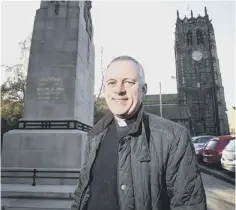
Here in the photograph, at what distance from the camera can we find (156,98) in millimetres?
65438

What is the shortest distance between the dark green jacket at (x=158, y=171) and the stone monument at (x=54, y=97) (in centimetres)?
562

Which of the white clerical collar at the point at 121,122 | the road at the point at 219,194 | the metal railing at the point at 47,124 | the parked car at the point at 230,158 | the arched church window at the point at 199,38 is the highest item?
the arched church window at the point at 199,38

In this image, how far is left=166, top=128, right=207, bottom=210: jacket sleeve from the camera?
57.9 inches

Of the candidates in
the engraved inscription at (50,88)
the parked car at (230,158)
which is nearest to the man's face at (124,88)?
the engraved inscription at (50,88)

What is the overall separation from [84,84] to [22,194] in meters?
5.23

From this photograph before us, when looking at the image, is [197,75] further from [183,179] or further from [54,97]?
[183,179]

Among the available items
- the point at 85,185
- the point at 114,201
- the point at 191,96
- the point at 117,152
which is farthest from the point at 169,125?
the point at 191,96

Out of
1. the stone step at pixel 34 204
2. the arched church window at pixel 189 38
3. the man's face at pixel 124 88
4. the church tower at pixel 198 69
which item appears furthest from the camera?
the arched church window at pixel 189 38

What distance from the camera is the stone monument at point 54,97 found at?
7.07 m

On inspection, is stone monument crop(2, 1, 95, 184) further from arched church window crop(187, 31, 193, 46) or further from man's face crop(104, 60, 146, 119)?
arched church window crop(187, 31, 193, 46)

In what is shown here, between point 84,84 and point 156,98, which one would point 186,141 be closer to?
point 84,84

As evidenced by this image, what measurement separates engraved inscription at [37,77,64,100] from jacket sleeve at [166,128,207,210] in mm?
6974

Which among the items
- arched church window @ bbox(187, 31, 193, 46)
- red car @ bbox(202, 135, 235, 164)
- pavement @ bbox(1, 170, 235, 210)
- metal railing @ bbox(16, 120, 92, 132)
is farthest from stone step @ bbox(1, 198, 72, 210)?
arched church window @ bbox(187, 31, 193, 46)

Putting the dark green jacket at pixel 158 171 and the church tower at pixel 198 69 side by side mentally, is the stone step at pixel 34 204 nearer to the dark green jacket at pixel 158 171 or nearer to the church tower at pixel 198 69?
the dark green jacket at pixel 158 171
